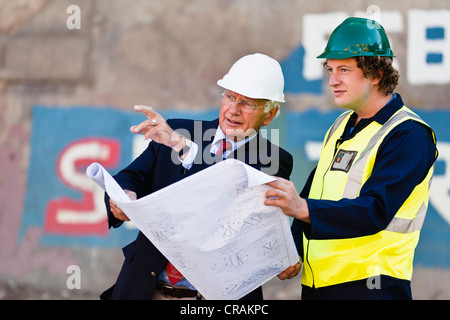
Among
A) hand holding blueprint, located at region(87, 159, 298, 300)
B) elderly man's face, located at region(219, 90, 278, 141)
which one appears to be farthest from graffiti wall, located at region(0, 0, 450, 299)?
hand holding blueprint, located at region(87, 159, 298, 300)

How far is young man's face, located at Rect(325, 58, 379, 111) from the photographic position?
2607 millimetres

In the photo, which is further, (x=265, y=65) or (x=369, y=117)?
(x=265, y=65)

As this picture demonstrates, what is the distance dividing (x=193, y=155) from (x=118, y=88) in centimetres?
304

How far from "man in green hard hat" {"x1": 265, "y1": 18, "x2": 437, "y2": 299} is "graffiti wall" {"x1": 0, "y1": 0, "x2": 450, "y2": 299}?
2.55 meters

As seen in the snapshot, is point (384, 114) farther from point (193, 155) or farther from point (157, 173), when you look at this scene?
point (157, 173)

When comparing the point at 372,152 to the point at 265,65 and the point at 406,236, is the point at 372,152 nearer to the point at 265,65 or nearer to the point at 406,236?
the point at 406,236

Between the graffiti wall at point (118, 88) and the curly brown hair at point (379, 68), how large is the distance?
2.57 metres

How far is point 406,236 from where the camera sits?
2.44 m

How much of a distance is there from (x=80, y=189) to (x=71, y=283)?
92 cm

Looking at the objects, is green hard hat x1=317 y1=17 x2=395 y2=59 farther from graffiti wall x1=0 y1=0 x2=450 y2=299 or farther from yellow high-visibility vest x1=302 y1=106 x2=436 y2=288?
graffiti wall x1=0 y1=0 x2=450 y2=299

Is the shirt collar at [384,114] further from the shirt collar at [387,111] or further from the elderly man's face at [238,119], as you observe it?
the elderly man's face at [238,119]

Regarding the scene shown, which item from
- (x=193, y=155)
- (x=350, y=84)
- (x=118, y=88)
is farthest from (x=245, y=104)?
(x=118, y=88)

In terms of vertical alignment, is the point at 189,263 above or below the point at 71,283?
above
